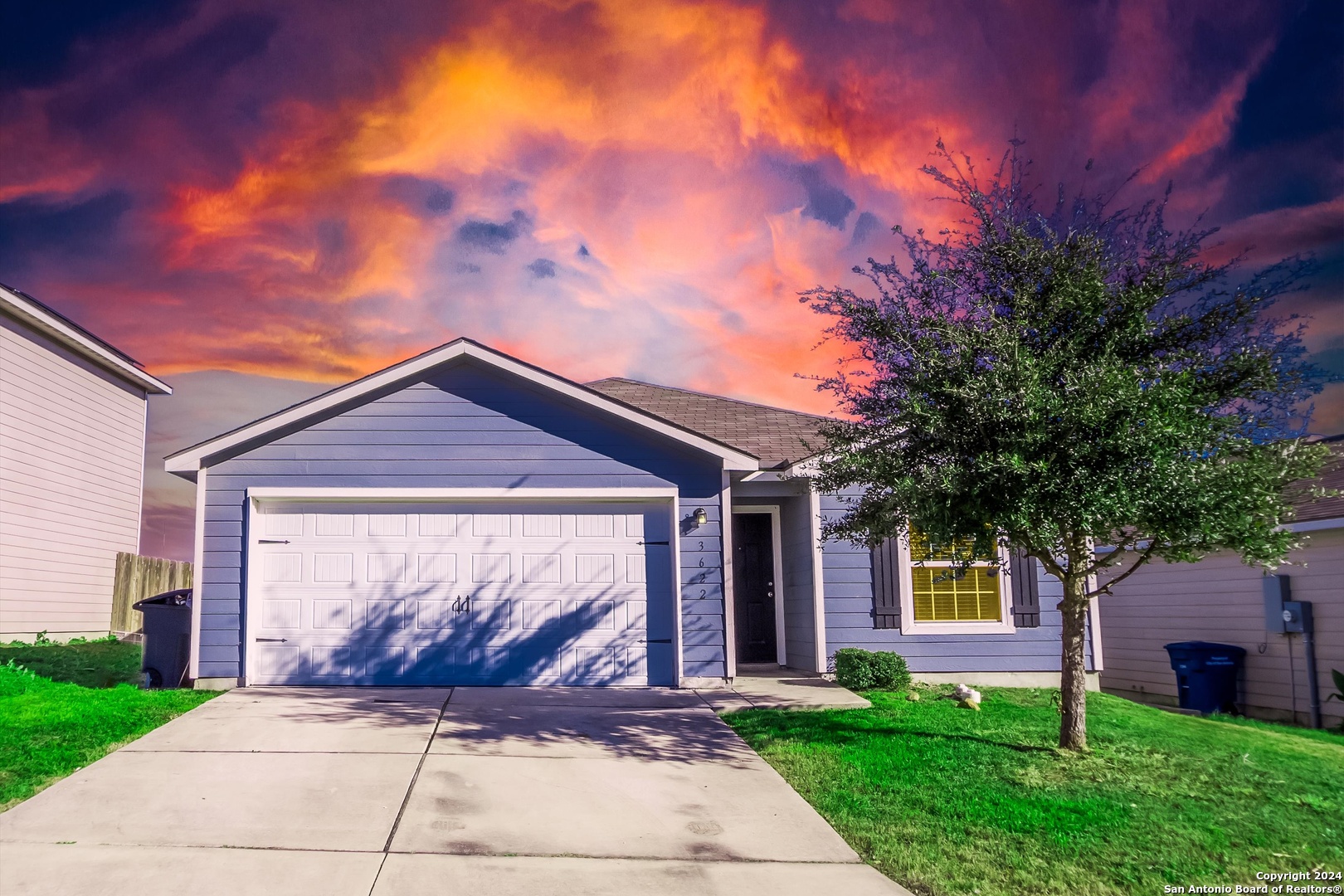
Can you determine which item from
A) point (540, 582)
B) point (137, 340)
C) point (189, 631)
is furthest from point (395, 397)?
point (137, 340)

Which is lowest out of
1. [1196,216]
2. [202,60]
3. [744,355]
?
[1196,216]

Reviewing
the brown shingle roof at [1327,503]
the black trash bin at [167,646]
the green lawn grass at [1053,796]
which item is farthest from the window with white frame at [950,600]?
the black trash bin at [167,646]

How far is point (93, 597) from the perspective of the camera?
16578 millimetres

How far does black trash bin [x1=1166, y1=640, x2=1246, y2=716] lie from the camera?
12570 mm

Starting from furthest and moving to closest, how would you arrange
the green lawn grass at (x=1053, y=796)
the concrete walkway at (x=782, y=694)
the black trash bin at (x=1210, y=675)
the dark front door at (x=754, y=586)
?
the dark front door at (x=754, y=586) → the black trash bin at (x=1210, y=675) → the concrete walkway at (x=782, y=694) → the green lawn grass at (x=1053, y=796)

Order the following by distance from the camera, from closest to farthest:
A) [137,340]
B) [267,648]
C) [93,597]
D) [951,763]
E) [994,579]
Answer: [951,763] < [267,648] < [994,579] < [93,597] < [137,340]

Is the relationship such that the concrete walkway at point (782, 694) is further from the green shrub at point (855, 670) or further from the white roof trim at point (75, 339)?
the white roof trim at point (75, 339)

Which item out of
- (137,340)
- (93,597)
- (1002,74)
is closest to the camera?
(93,597)

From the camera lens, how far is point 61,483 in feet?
51.2

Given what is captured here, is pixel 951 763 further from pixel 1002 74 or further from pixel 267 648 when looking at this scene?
pixel 1002 74

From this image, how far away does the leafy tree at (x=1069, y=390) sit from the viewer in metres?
6.28

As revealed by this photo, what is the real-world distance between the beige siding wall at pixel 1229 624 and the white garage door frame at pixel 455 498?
7.06 meters

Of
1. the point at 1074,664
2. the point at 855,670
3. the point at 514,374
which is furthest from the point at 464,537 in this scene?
the point at 1074,664

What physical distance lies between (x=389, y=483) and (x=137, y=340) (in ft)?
67.3
